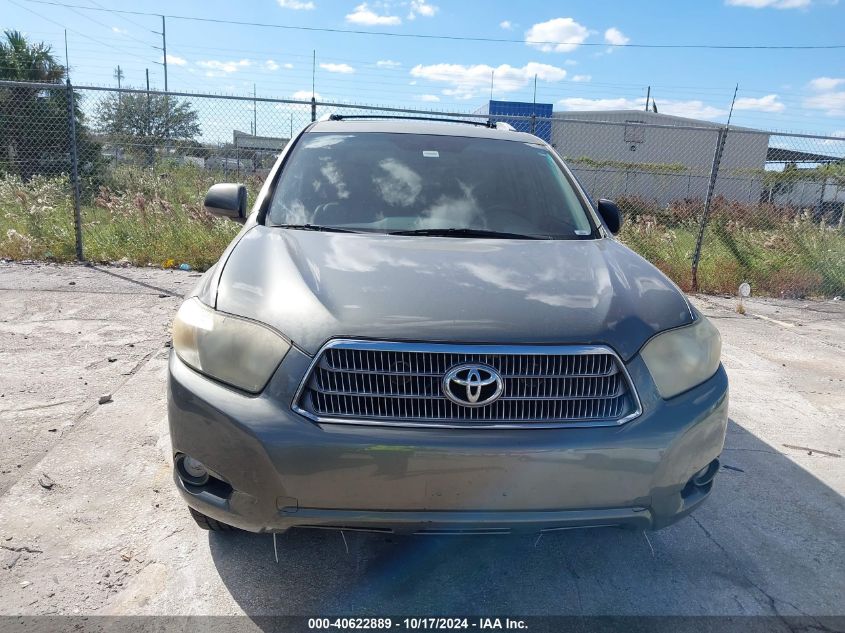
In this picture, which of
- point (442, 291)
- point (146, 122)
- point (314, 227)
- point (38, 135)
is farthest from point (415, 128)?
point (38, 135)

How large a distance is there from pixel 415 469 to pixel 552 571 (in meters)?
0.94

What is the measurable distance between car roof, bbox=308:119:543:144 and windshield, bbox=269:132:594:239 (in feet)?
0.27

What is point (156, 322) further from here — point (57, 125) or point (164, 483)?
point (57, 125)

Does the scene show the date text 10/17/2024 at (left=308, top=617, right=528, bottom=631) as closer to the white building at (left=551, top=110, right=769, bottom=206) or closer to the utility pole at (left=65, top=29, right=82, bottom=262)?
the utility pole at (left=65, top=29, right=82, bottom=262)

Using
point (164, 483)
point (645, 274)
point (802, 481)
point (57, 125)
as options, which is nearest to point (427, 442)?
point (645, 274)

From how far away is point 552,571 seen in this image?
94.3 inches

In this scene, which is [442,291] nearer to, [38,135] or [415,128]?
[415,128]

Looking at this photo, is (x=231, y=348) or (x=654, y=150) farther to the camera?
(x=654, y=150)

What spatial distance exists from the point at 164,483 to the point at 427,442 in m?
1.67

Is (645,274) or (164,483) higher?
(645,274)

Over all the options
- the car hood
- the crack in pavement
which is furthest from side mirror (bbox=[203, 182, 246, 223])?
the crack in pavement

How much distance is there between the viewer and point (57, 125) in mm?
11922

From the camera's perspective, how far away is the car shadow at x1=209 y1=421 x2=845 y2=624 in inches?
86.4

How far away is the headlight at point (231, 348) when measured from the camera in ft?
6.36
